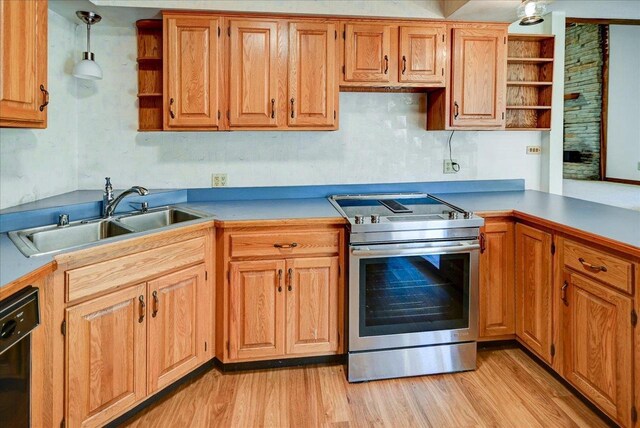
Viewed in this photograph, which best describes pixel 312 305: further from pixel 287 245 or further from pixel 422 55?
pixel 422 55

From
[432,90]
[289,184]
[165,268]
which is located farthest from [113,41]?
[432,90]

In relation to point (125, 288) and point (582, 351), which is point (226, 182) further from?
point (582, 351)

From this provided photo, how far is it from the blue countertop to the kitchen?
0.8 inches

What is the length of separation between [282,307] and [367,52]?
166cm

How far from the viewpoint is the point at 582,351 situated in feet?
6.52

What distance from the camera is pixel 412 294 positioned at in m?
2.36

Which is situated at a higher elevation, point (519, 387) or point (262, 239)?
point (262, 239)

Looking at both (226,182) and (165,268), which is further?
(226,182)

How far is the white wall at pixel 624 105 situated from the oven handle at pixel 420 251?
17.9 feet

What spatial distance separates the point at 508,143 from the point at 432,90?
2.54 feet

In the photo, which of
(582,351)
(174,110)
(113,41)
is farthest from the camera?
(113,41)

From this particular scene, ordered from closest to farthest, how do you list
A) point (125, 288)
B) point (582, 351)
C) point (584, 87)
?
1. point (125, 288)
2. point (582, 351)
3. point (584, 87)

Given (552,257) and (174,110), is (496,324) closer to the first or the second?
(552,257)

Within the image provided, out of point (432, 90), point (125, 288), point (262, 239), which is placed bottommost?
point (125, 288)
